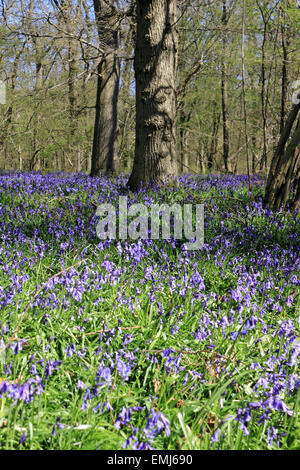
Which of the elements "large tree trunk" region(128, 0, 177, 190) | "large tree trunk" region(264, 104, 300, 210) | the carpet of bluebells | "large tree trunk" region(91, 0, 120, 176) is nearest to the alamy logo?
the carpet of bluebells

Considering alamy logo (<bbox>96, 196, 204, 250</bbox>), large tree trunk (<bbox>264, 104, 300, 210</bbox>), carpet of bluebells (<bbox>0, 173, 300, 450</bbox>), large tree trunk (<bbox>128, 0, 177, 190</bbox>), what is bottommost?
carpet of bluebells (<bbox>0, 173, 300, 450</bbox>)

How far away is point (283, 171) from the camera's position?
4941 millimetres

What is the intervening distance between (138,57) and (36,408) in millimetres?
5453

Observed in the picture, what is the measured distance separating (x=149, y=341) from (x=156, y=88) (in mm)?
4613

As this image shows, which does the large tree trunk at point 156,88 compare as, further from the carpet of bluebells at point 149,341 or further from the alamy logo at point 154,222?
the carpet of bluebells at point 149,341

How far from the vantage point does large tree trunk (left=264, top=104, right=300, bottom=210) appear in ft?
15.9

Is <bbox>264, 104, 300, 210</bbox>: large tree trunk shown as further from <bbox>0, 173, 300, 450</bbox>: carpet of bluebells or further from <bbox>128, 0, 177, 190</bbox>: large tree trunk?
<bbox>128, 0, 177, 190</bbox>: large tree trunk

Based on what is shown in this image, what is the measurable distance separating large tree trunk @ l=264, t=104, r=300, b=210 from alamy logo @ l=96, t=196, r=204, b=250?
1.08 metres

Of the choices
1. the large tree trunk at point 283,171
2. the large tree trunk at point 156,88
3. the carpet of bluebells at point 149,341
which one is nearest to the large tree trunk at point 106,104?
the large tree trunk at point 156,88

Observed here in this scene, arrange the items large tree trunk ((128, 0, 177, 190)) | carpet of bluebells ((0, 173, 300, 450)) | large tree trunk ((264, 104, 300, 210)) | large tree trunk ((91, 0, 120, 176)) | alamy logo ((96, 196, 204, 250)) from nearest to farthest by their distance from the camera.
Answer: carpet of bluebells ((0, 173, 300, 450)) < alamy logo ((96, 196, 204, 250)) < large tree trunk ((264, 104, 300, 210)) < large tree trunk ((128, 0, 177, 190)) < large tree trunk ((91, 0, 120, 176))

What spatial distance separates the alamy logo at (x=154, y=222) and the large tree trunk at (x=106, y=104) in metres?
A: 4.36

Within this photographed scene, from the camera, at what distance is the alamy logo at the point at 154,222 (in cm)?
387
